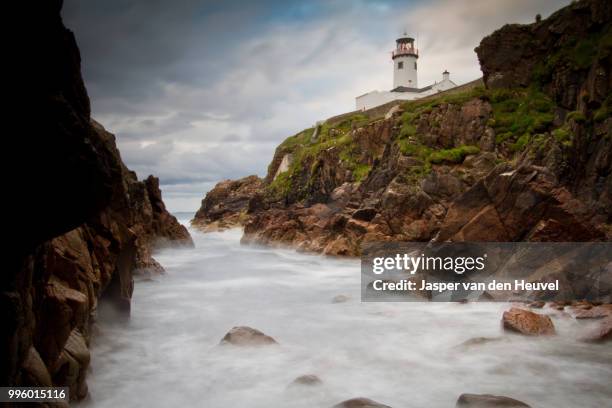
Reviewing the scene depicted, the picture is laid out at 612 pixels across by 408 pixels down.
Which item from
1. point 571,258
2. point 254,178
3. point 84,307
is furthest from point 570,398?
point 254,178

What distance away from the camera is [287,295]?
51.0 ft

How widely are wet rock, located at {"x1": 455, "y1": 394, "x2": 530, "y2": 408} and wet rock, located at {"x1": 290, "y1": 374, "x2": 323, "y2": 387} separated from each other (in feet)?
6.75

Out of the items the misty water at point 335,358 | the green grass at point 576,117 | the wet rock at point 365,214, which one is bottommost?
the misty water at point 335,358

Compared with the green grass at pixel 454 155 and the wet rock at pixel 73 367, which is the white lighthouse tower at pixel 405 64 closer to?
the green grass at pixel 454 155

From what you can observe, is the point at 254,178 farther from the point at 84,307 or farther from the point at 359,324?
the point at 84,307

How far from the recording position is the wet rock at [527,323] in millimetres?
8898

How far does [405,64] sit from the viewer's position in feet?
230

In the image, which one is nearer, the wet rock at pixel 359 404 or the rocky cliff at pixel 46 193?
the rocky cliff at pixel 46 193

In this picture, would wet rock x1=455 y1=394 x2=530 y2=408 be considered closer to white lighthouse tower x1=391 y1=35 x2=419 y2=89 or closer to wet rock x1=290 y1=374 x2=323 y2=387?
wet rock x1=290 y1=374 x2=323 y2=387

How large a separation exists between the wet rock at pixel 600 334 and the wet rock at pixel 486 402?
3421mm

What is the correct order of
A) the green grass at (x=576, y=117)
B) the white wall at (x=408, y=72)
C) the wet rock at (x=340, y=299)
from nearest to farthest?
the wet rock at (x=340, y=299), the green grass at (x=576, y=117), the white wall at (x=408, y=72)

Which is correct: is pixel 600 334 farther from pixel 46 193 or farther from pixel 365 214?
pixel 365 214

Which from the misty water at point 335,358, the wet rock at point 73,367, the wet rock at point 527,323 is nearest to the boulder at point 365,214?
A: the misty water at point 335,358

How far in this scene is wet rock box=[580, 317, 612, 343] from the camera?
27.6ft
